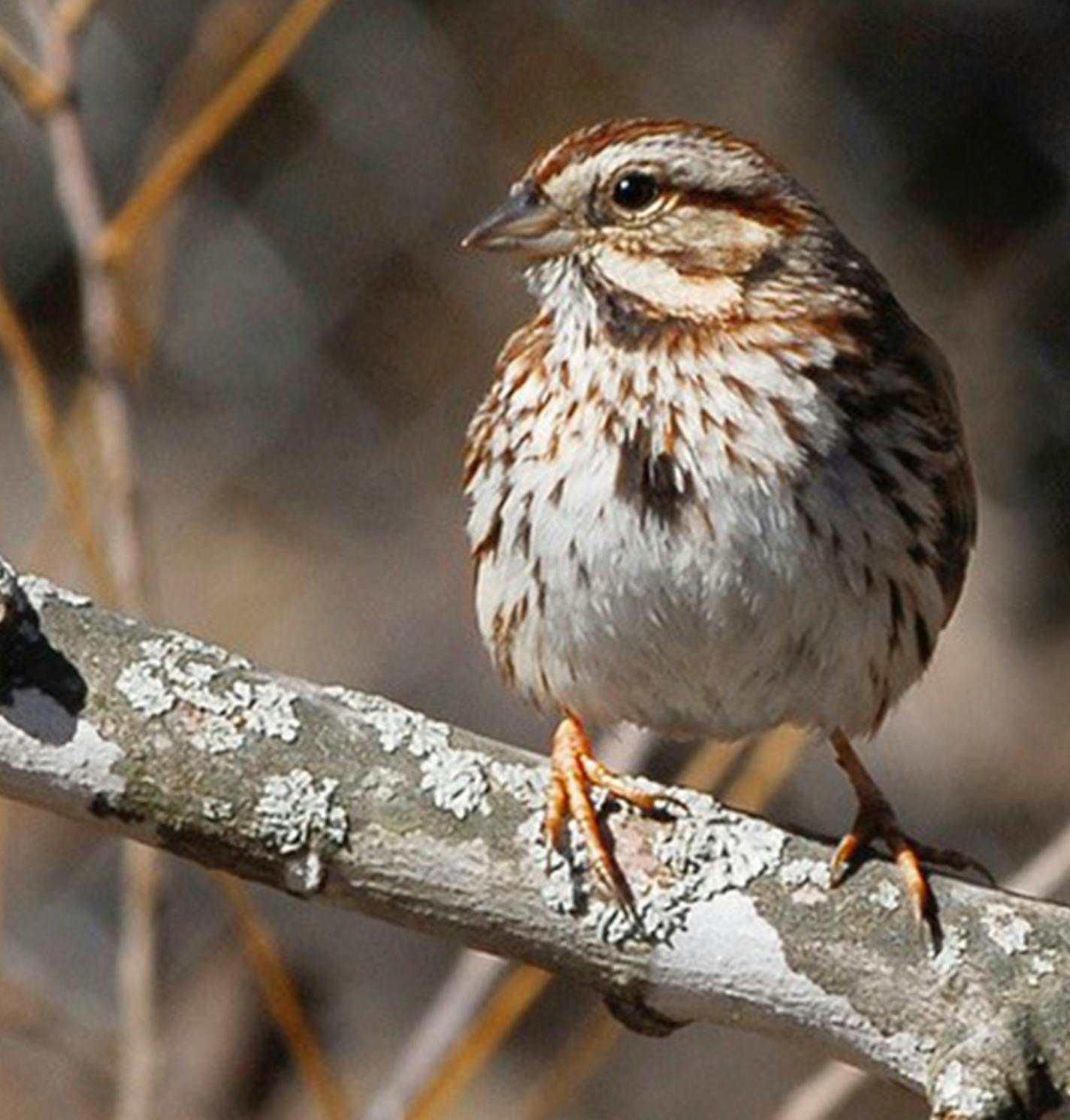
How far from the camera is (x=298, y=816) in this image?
1.89 metres

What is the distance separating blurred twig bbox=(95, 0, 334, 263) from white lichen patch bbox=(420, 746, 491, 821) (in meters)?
0.67

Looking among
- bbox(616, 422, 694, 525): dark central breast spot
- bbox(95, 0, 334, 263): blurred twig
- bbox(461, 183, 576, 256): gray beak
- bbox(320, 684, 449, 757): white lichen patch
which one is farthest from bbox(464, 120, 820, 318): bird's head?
bbox(320, 684, 449, 757): white lichen patch

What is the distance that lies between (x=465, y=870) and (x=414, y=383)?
2.24 metres

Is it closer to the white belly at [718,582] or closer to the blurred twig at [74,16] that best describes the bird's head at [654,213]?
the white belly at [718,582]

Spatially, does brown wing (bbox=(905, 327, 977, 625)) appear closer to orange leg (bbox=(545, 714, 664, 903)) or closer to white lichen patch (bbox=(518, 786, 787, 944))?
orange leg (bbox=(545, 714, 664, 903))

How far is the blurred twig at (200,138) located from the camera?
97.9 inches

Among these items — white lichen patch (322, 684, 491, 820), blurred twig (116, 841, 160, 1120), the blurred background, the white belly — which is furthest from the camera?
the blurred background

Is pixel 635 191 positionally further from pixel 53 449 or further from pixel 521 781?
pixel 521 781

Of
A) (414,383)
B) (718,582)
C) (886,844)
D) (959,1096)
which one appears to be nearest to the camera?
(959,1096)


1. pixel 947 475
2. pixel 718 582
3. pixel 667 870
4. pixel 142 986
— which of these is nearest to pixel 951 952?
pixel 667 870

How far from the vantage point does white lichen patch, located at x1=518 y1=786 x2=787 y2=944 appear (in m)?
1.94

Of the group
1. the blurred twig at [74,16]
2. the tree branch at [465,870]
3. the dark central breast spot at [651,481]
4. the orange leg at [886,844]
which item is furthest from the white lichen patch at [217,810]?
the blurred twig at [74,16]

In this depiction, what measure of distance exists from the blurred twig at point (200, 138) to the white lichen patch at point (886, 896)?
83cm

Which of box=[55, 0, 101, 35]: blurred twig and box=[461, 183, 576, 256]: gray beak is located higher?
box=[55, 0, 101, 35]: blurred twig
